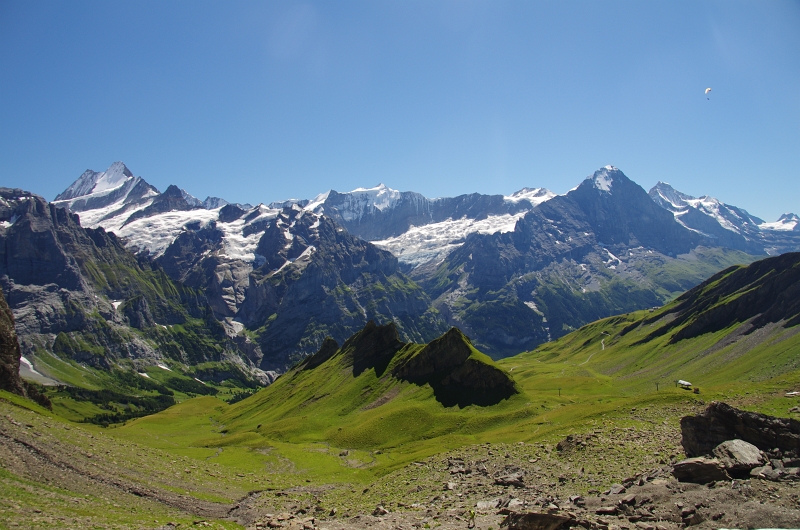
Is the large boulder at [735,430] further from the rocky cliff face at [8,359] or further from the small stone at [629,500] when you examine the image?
the rocky cliff face at [8,359]

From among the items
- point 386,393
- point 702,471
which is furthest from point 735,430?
point 386,393

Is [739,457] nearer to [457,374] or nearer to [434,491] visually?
[434,491]

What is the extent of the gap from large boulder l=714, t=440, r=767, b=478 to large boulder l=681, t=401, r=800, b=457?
9.72ft

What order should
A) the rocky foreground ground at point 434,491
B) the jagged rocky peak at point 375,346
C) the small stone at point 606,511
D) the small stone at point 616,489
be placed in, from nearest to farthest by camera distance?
1. the rocky foreground ground at point 434,491
2. the small stone at point 606,511
3. the small stone at point 616,489
4. the jagged rocky peak at point 375,346

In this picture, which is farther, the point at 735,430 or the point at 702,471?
the point at 735,430

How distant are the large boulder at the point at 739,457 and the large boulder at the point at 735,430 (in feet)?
9.72

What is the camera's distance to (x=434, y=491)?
55969 millimetres

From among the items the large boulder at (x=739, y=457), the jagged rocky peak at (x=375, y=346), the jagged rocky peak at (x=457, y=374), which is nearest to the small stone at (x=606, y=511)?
the large boulder at (x=739, y=457)

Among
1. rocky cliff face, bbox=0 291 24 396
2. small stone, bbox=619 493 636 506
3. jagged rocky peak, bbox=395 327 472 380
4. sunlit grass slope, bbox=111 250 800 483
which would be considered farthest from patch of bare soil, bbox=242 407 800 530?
jagged rocky peak, bbox=395 327 472 380

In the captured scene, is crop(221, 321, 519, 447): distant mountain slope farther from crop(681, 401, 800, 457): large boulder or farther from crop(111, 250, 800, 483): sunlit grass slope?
crop(681, 401, 800, 457): large boulder

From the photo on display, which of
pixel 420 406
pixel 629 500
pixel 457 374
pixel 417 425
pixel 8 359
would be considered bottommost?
pixel 417 425

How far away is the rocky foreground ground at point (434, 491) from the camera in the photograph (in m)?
33.1

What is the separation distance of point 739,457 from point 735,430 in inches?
279

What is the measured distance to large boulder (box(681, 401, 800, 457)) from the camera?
41.1 m
